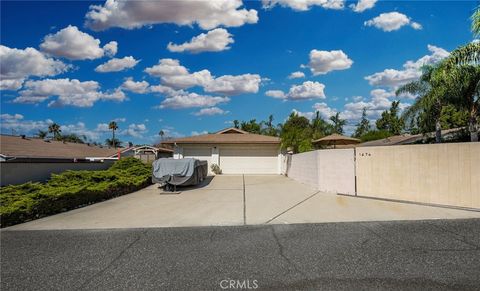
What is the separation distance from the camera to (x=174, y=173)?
1486 centimetres

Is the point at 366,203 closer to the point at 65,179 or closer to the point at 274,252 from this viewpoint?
the point at 274,252

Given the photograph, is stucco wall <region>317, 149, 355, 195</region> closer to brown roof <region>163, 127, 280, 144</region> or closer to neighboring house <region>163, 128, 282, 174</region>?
brown roof <region>163, 127, 280, 144</region>

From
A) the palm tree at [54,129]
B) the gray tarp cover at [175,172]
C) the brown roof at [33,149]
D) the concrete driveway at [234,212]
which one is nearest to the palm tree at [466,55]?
Answer: the concrete driveway at [234,212]

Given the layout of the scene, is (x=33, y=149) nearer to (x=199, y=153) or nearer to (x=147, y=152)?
(x=199, y=153)

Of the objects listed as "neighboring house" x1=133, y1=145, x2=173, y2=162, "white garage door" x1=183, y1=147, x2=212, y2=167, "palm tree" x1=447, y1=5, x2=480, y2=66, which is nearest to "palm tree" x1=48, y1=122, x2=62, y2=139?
"neighboring house" x1=133, y1=145, x2=173, y2=162

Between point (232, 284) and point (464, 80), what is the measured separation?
1340 cm

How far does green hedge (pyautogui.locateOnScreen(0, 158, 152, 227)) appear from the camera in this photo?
342 inches

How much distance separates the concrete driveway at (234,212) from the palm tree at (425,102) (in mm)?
9152

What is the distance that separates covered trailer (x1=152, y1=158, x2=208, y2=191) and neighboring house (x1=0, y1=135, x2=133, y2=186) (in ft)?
12.7

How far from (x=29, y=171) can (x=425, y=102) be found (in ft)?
61.0

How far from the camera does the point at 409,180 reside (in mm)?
10320

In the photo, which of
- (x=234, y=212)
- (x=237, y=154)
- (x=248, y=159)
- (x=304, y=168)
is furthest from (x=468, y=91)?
(x=237, y=154)

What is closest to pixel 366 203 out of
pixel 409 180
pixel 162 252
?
pixel 409 180

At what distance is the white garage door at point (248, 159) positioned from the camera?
78.8ft
